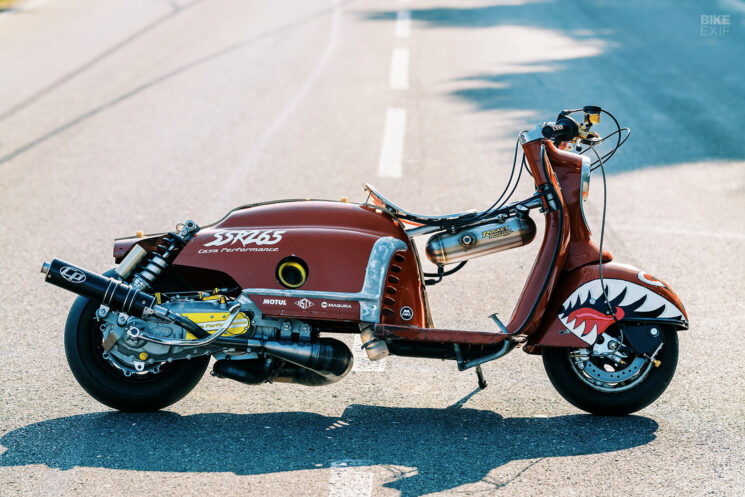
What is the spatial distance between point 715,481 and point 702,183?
568cm

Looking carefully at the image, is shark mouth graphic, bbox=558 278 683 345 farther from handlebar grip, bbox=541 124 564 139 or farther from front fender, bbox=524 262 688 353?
handlebar grip, bbox=541 124 564 139

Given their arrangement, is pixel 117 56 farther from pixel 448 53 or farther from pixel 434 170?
pixel 434 170

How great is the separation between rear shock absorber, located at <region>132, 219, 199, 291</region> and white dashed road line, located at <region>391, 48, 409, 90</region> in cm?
857

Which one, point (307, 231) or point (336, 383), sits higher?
point (307, 231)

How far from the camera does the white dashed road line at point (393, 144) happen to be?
380 inches

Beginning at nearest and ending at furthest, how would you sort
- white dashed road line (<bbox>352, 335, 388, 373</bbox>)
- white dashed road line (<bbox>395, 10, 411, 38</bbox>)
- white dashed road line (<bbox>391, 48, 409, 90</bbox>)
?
white dashed road line (<bbox>352, 335, 388, 373</bbox>) → white dashed road line (<bbox>391, 48, 409, 90</bbox>) → white dashed road line (<bbox>395, 10, 411, 38</bbox>)

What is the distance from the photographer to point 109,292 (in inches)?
182

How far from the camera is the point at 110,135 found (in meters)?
11.1

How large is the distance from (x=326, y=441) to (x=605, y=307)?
5.16 ft

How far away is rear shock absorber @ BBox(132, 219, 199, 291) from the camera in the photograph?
4.81 meters

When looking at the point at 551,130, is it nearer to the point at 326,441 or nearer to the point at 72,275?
the point at 326,441

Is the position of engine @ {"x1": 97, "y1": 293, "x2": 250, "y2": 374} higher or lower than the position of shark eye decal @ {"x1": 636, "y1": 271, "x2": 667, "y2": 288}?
lower

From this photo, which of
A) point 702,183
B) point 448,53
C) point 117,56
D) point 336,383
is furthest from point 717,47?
point 336,383

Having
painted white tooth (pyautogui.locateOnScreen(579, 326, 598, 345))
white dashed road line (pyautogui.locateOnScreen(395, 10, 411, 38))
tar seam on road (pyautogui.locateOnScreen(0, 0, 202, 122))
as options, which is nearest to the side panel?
painted white tooth (pyautogui.locateOnScreen(579, 326, 598, 345))
